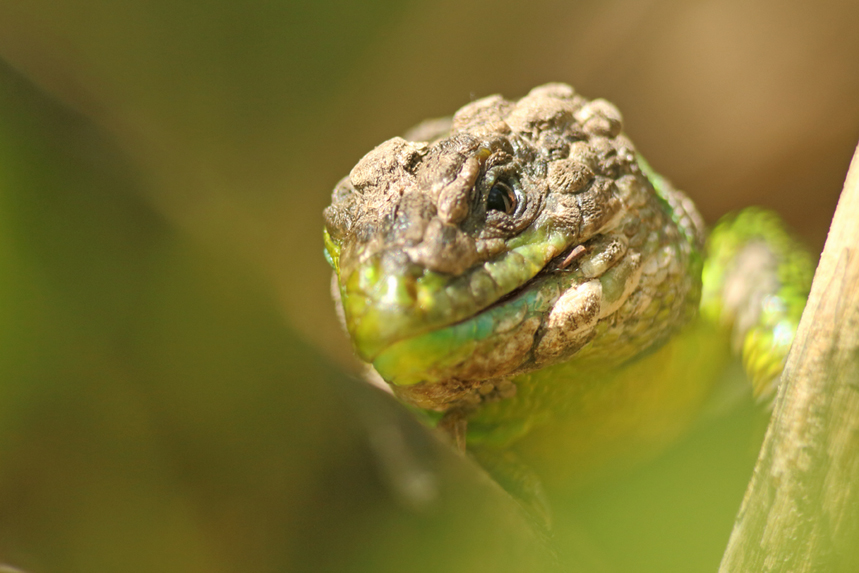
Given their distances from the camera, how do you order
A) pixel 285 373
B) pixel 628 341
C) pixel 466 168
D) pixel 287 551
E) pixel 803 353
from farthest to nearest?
1. pixel 285 373
2. pixel 287 551
3. pixel 628 341
4. pixel 466 168
5. pixel 803 353

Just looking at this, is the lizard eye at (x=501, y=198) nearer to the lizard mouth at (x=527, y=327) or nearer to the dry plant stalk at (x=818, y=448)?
the lizard mouth at (x=527, y=327)

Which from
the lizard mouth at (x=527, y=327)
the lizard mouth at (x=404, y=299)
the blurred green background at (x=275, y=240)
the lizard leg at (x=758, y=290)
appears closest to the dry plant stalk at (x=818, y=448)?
the blurred green background at (x=275, y=240)

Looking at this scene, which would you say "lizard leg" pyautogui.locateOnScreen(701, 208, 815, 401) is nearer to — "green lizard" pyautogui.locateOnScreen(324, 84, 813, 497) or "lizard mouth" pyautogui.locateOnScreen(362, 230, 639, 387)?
"green lizard" pyautogui.locateOnScreen(324, 84, 813, 497)

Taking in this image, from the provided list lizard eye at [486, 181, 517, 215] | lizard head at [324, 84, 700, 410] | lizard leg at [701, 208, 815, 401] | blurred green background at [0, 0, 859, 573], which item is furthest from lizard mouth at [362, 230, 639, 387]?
lizard leg at [701, 208, 815, 401]

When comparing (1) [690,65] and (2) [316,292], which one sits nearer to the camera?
(1) [690,65]

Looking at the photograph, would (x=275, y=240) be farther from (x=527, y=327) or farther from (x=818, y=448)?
(x=818, y=448)

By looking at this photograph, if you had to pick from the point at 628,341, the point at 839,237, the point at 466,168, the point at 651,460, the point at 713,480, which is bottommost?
the point at 651,460

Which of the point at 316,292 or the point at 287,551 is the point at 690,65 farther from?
the point at 287,551

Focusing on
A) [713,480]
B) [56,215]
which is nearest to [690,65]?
[713,480]
